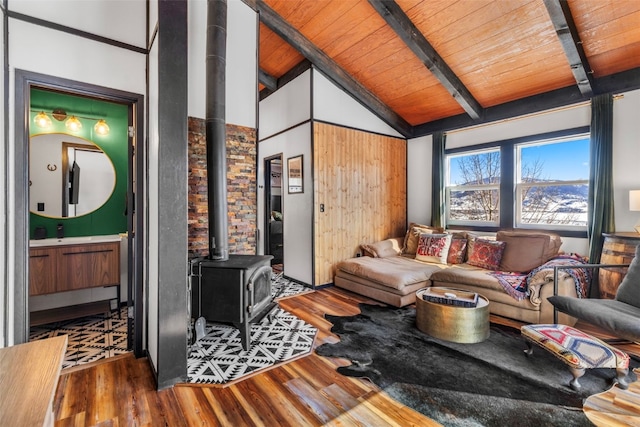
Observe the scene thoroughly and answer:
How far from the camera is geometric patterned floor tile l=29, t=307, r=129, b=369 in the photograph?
8.04ft

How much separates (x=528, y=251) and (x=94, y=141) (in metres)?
5.37

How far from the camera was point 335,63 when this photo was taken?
4492 millimetres

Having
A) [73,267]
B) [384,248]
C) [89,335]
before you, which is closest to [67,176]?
[73,267]

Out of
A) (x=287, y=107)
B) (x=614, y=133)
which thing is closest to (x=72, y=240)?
(x=287, y=107)

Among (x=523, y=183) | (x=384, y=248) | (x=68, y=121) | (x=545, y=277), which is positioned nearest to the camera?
(x=545, y=277)

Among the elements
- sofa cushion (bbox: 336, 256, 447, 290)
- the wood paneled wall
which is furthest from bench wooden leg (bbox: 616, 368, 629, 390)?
the wood paneled wall

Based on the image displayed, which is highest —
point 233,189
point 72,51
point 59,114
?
point 72,51

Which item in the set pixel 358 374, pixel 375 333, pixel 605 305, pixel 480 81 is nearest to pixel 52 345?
pixel 358 374

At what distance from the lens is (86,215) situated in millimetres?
3533

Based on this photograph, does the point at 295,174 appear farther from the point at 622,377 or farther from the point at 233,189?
the point at 622,377

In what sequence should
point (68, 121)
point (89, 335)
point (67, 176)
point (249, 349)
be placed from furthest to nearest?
1. point (67, 176)
2. point (68, 121)
3. point (89, 335)
4. point (249, 349)

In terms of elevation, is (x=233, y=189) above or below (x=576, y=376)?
above

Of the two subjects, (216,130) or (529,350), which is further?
(216,130)

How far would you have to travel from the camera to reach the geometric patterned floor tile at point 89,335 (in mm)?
2451
